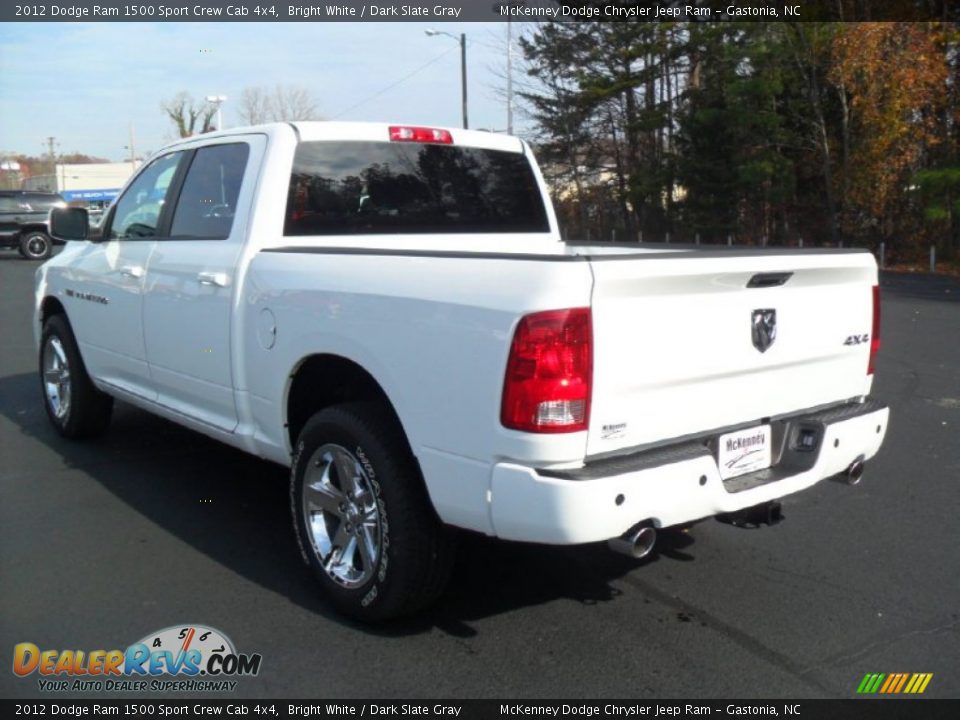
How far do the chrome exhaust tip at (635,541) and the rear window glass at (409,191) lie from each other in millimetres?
2276

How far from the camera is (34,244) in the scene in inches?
1091

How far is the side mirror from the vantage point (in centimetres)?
608

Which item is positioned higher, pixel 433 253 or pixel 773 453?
pixel 433 253

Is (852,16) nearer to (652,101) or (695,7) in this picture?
(695,7)

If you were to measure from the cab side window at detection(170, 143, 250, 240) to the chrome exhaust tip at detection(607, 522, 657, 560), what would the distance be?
2.51 m

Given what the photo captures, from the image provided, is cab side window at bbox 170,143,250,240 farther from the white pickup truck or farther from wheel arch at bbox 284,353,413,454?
wheel arch at bbox 284,353,413,454

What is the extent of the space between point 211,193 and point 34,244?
25.8 metres

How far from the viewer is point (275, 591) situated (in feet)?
13.5

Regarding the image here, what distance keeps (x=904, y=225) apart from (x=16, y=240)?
1017 inches

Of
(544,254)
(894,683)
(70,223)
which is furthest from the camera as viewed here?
(70,223)

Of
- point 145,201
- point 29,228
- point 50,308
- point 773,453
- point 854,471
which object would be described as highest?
point 29,228

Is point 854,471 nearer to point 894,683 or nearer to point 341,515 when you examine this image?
point 894,683

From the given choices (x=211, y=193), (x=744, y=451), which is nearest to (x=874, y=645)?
(x=744, y=451)
